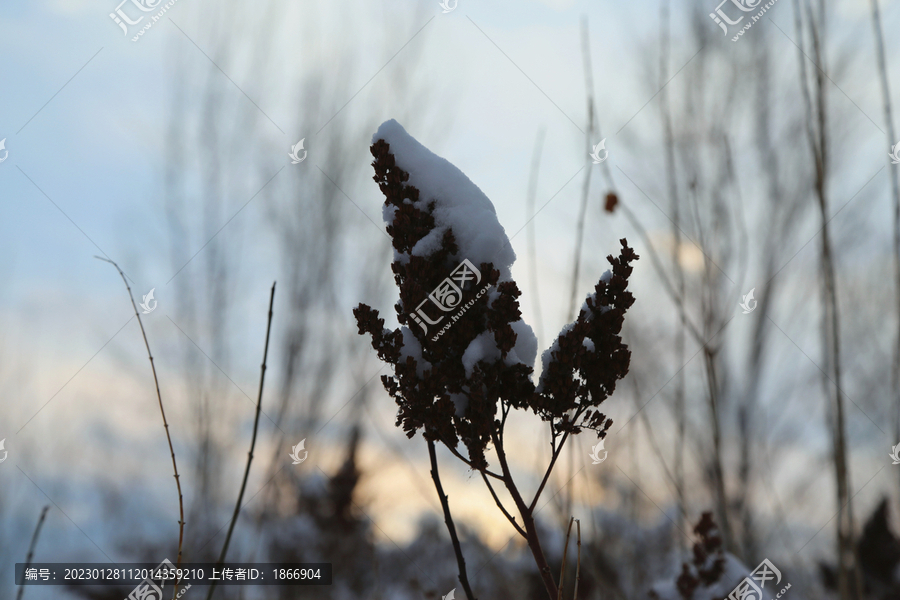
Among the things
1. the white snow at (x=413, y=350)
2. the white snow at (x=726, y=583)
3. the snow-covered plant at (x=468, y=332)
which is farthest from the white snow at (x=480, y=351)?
the white snow at (x=726, y=583)

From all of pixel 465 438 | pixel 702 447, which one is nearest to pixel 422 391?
pixel 465 438

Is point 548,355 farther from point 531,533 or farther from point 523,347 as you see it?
point 531,533

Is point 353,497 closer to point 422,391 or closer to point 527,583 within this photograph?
point 527,583

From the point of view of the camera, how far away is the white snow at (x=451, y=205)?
4.50ft

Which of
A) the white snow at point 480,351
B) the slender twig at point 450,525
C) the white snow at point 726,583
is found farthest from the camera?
the white snow at point 726,583

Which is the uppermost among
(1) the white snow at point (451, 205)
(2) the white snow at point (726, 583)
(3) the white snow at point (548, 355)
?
(1) the white snow at point (451, 205)

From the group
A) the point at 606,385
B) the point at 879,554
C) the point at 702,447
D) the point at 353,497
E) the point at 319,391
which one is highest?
the point at 319,391

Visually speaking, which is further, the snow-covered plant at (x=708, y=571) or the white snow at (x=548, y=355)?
the snow-covered plant at (x=708, y=571)

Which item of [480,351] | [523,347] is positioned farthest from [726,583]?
[480,351]

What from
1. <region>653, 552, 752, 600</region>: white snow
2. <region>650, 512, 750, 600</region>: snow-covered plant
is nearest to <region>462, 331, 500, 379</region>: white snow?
<region>650, 512, 750, 600</region>: snow-covered plant

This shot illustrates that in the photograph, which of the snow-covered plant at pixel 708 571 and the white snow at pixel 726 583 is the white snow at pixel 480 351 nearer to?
the snow-covered plant at pixel 708 571

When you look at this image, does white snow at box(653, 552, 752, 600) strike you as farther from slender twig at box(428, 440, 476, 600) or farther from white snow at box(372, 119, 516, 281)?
white snow at box(372, 119, 516, 281)

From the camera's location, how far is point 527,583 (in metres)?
7.39

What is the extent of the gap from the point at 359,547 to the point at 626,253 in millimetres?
9866
